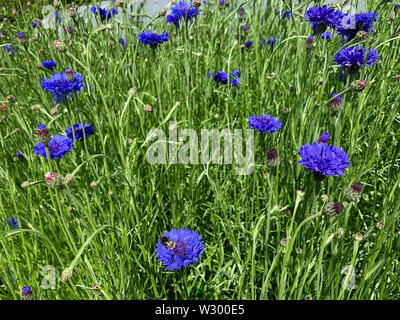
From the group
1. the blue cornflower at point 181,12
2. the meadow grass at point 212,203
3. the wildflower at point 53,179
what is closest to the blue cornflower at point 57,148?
the meadow grass at point 212,203

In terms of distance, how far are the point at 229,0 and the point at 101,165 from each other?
1.48 metres

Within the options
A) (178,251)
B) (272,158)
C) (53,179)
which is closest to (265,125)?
(272,158)

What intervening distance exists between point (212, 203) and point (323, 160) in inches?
25.4

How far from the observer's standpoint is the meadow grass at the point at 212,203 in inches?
37.2

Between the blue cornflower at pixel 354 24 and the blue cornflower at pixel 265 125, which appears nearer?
the blue cornflower at pixel 265 125

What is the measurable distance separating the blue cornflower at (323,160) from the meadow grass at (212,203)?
8cm

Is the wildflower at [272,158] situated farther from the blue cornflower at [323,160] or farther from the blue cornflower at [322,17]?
the blue cornflower at [322,17]

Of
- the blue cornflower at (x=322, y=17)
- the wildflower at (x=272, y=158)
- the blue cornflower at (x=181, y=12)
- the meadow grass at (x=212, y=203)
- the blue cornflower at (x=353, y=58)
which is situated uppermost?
the blue cornflower at (x=181, y=12)

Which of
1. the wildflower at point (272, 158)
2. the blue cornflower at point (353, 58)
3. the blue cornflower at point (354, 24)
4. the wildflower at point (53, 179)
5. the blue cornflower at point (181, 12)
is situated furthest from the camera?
the blue cornflower at point (181, 12)

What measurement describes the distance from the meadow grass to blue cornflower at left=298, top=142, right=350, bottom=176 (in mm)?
79
